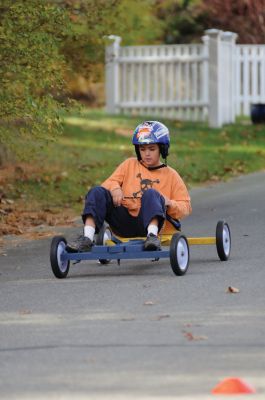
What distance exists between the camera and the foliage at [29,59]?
1274cm

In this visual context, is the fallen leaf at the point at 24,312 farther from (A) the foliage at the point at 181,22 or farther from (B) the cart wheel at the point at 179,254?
(A) the foliage at the point at 181,22

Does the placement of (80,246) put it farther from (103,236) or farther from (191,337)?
(191,337)

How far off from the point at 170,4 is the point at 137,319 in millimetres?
27000

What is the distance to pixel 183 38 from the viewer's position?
3741 centimetres

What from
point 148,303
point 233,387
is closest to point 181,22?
point 148,303

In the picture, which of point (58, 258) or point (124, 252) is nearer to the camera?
point (124, 252)

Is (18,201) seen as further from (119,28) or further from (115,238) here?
(115,238)

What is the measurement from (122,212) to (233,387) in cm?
459

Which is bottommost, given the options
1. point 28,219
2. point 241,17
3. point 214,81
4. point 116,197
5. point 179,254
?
point 28,219

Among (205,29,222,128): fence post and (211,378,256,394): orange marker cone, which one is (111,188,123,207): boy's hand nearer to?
(211,378,256,394): orange marker cone

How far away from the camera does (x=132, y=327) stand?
8.02 m

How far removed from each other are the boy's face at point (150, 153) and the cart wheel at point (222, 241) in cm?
75

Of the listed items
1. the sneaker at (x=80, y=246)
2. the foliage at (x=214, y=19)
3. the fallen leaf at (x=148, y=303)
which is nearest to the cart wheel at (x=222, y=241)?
the sneaker at (x=80, y=246)

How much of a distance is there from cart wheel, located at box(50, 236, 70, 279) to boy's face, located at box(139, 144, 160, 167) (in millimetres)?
1108
